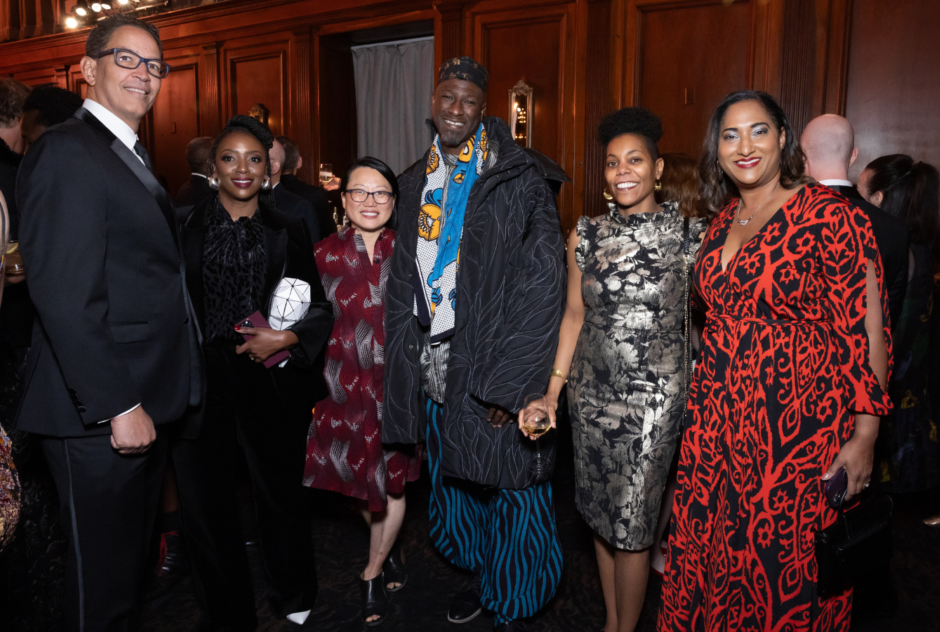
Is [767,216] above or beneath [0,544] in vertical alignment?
above

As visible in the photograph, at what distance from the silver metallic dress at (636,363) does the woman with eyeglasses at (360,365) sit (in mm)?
819

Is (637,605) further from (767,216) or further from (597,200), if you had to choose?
(597,200)

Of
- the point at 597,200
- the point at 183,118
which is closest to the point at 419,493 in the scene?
the point at 597,200

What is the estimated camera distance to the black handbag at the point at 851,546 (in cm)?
154

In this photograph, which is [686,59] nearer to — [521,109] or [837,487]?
[521,109]

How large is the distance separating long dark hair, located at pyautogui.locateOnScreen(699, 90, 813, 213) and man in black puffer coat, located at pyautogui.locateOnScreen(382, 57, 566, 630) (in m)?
0.48

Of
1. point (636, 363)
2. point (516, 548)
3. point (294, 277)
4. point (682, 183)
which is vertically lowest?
point (516, 548)

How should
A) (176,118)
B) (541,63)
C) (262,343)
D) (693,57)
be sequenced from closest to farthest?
1. (262,343)
2. (693,57)
3. (541,63)
4. (176,118)

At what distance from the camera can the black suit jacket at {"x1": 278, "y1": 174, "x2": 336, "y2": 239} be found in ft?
12.7

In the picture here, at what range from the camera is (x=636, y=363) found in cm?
196

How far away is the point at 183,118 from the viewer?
7555mm

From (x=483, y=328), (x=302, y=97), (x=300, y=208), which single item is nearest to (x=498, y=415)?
(x=483, y=328)

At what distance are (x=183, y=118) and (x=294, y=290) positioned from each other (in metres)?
6.33

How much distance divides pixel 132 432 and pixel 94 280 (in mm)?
394
